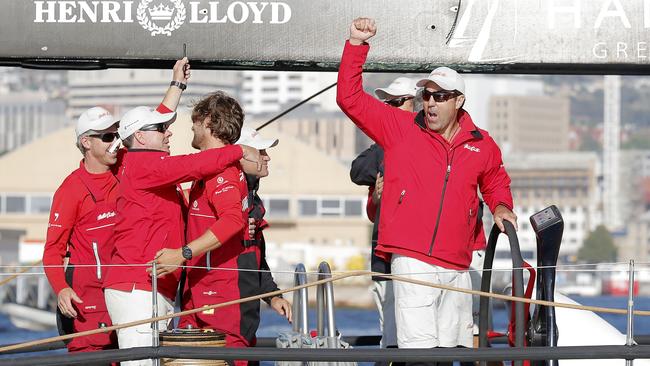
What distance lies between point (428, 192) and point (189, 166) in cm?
95

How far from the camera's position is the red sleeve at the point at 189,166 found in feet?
18.5

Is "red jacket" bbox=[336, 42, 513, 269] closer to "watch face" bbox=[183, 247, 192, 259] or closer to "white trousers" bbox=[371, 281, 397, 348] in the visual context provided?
"white trousers" bbox=[371, 281, 397, 348]

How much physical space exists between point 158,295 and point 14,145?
85.5 metres

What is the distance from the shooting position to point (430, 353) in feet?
17.1

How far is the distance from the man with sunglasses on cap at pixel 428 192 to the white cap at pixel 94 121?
1.14m

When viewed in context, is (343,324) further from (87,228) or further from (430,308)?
(430,308)

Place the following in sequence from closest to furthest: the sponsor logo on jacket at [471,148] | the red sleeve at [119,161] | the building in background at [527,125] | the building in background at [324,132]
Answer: the sponsor logo on jacket at [471,148]
the red sleeve at [119,161]
the building in background at [324,132]
the building in background at [527,125]

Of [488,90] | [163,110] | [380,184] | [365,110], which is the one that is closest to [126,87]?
[488,90]

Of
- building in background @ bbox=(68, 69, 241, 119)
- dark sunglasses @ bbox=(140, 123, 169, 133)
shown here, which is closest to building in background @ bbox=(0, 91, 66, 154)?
building in background @ bbox=(68, 69, 241, 119)

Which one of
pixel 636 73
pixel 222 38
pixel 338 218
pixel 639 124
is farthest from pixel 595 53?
pixel 639 124

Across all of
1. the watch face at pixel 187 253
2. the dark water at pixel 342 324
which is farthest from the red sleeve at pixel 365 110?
the dark water at pixel 342 324

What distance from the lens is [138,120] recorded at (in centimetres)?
584

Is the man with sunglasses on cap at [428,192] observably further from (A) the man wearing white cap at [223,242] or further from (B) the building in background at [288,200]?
(B) the building in background at [288,200]

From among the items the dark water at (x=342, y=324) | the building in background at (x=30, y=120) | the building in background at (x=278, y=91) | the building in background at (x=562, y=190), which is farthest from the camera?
the building in background at (x=30, y=120)
